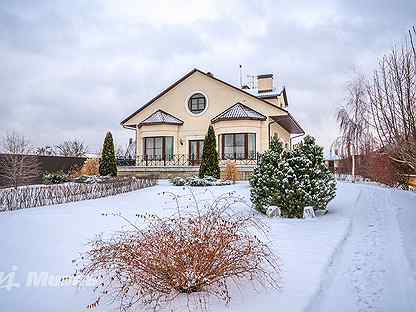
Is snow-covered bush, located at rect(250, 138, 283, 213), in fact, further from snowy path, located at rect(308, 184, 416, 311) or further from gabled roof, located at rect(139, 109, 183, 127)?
gabled roof, located at rect(139, 109, 183, 127)

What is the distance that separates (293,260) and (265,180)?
3964 millimetres

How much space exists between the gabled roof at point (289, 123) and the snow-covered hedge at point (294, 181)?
1229 cm

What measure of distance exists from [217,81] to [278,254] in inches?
717

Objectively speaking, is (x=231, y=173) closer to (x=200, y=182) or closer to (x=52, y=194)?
(x=200, y=182)

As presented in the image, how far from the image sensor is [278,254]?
16.8ft

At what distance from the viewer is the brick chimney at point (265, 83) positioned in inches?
998

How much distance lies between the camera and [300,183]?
834 cm

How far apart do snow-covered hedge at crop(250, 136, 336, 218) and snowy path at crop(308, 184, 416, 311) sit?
4.36ft

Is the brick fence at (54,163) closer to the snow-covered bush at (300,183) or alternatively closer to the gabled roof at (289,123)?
the gabled roof at (289,123)

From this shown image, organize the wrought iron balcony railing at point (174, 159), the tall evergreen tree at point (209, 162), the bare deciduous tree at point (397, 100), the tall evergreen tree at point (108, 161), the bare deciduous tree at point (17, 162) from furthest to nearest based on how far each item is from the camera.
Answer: the wrought iron balcony railing at point (174, 159)
the tall evergreen tree at point (108, 161)
the tall evergreen tree at point (209, 162)
the bare deciduous tree at point (17, 162)
the bare deciduous tree at point (397, 100)

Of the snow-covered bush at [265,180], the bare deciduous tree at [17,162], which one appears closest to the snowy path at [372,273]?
the snow-covered bush at [265,180]

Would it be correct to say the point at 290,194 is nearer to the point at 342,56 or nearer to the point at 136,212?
the point at 136,212

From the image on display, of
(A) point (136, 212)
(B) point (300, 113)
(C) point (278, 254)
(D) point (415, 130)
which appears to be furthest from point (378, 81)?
(B) point (300, 113)

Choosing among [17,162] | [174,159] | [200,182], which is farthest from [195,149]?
[17,162]
